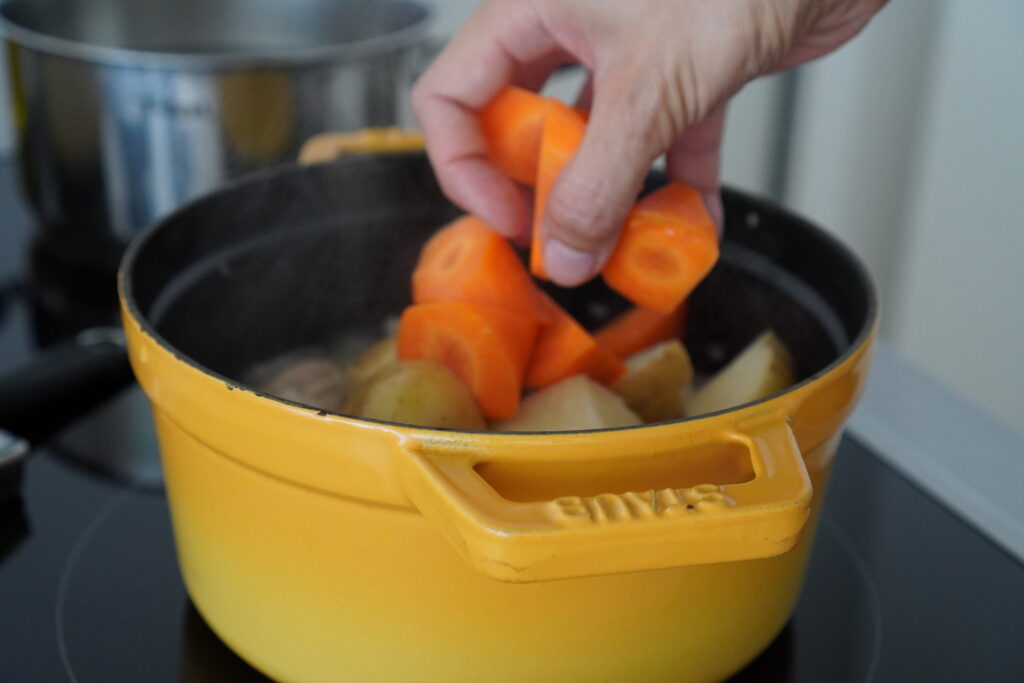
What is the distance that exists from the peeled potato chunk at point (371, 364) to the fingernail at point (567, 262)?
0.12 metres

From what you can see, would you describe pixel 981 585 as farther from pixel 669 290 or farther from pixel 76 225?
pixel 76 225

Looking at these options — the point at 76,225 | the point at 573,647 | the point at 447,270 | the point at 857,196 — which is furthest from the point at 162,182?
the point at 857,196

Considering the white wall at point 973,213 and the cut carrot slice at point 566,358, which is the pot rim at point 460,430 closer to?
the cut carrot slice at point 566,358

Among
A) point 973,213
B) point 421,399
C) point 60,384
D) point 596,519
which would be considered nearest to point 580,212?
point 421,399

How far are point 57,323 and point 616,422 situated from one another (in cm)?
62

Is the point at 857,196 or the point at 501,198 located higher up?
the point at 501,198

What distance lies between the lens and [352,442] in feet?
1.51

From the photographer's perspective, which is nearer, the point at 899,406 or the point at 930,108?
the point at 899,406

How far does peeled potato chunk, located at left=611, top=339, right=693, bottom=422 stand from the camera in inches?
27.1

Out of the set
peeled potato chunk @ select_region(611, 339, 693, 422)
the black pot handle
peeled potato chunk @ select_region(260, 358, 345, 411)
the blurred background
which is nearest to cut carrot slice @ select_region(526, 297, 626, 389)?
peeled potato chunk @ select_region(611, 339, 693, 422)

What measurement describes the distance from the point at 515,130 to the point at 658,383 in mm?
189

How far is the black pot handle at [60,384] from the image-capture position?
2.68 feet

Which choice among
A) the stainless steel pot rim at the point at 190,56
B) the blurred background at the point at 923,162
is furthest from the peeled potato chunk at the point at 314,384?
the blurred background at the point at 923,162

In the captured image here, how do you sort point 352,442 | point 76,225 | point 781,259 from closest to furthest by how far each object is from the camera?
1. point 352,442
2. point 781,259
3. point 76,225
